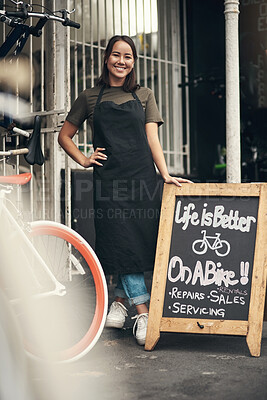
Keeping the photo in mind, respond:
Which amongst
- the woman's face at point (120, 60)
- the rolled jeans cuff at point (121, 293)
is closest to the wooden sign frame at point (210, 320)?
the rolled jeans cuff at point (121, 293)

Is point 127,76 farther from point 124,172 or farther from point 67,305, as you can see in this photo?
point 67,305

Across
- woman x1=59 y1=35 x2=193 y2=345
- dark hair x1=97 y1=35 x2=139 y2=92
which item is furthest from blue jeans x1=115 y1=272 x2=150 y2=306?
dark hair x1=97 y1=35 x2=139 y2=92

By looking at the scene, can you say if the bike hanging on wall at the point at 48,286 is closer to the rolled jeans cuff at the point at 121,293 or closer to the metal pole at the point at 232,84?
the rolled jeans cuff at the point at 121,293

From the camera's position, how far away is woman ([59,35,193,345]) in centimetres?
367

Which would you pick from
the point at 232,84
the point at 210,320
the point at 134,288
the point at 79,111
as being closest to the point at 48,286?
the point at 134,288

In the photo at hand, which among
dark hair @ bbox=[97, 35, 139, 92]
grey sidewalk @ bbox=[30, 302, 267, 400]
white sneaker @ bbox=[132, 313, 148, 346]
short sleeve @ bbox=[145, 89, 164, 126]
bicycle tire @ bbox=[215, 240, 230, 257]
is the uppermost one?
dark hair @ bbox=[97, 35, 139, 92]

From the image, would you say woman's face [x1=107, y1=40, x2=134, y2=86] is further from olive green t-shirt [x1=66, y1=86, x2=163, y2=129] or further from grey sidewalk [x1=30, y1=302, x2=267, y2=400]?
grey sidewalk [x1=30, y1=302, x2=267, y2=400]

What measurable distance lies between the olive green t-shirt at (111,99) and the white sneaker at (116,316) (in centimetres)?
118

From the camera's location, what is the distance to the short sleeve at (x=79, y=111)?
149 inches

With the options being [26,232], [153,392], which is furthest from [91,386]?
[26,232]

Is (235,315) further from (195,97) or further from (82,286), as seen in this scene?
(195,97)

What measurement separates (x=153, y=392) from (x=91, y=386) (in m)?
0.30

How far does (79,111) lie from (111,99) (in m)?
0.23

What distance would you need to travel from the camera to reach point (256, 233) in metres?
3.50
